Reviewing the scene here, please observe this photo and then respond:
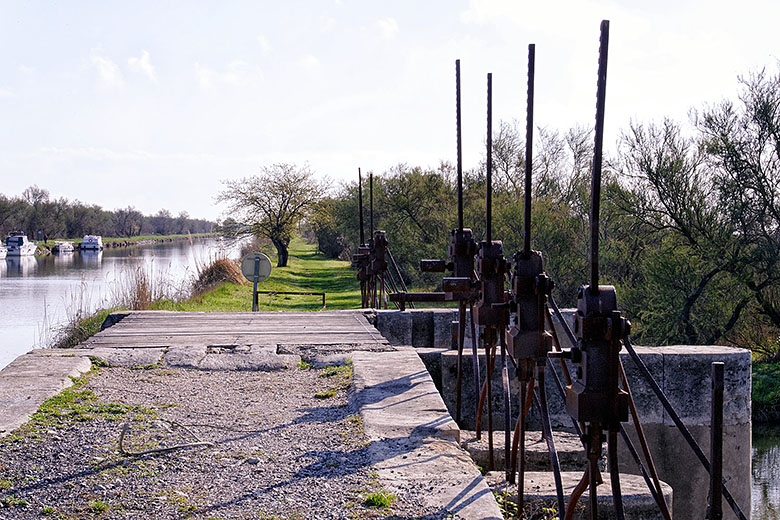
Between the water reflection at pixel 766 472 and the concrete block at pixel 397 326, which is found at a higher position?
the concrete block at pixel 397 326

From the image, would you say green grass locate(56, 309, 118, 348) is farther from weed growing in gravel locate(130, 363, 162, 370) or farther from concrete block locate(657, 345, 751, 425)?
concrete block locate(657, 345, 751, 425)

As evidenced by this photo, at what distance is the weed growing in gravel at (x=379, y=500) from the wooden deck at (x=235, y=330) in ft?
11.8

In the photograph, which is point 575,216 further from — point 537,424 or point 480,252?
point 480,252

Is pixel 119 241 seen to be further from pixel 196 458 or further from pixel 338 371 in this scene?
pixel 196 458

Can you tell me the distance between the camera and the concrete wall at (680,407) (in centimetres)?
629

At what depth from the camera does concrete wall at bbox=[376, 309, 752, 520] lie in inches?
247

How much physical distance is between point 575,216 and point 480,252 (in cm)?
1577

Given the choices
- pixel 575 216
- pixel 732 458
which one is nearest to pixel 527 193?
pixel 732 458

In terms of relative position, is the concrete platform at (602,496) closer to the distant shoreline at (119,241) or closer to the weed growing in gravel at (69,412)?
the weed growing in gravel at (69,412)

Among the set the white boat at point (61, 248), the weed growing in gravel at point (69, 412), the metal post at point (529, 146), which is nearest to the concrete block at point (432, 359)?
the weed growing in gravel at point (69, 412)

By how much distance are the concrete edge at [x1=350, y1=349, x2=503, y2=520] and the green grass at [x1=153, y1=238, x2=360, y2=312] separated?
30.9 feet

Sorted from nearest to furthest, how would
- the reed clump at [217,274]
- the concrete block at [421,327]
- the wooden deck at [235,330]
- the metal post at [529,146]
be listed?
the metal post at [529,146]
the wooden deck at [235,330]
the concrete block at [421,327]
the reed clump at [217,274]

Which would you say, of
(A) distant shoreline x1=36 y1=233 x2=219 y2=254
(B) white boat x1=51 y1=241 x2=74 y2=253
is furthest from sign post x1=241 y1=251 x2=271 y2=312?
(B) white boat x1=51 y1=241 x2=74 y2=253

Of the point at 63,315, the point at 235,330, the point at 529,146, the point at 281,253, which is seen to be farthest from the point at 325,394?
the point at 281,253
